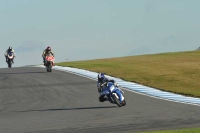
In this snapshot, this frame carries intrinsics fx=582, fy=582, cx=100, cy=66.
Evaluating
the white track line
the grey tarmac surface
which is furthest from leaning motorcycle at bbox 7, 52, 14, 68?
the grey tarmac surface

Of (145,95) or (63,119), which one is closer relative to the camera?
(63,119)

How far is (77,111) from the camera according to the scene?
830 inches

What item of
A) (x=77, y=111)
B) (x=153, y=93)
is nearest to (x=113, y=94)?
(x=77, y=111)

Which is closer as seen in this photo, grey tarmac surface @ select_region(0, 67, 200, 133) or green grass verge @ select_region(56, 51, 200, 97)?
grey tarmac surface @ select_region(0, 67, 200, 133)

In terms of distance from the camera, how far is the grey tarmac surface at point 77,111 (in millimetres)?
16266

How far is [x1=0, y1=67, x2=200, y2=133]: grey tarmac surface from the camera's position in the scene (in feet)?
53.4

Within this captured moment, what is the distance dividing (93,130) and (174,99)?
9.57 meters

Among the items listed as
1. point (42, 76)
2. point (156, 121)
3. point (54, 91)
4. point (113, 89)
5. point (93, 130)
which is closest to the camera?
point (93, 130)

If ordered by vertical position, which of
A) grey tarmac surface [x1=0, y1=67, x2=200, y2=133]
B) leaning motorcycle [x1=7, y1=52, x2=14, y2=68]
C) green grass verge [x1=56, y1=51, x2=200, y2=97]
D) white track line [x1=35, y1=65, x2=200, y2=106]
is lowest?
grey tarmac surface [x1=0, y1=67, x2=200, y2=133]

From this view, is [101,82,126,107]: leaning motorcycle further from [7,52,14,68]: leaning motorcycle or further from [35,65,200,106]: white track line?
[7,52,14,68]: leaning motorcycle

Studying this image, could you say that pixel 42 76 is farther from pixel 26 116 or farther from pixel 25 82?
pixel 26 116

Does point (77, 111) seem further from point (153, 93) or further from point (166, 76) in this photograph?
point (166, 76)

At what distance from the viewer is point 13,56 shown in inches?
1853

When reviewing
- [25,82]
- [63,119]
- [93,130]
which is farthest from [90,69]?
[93,130]
